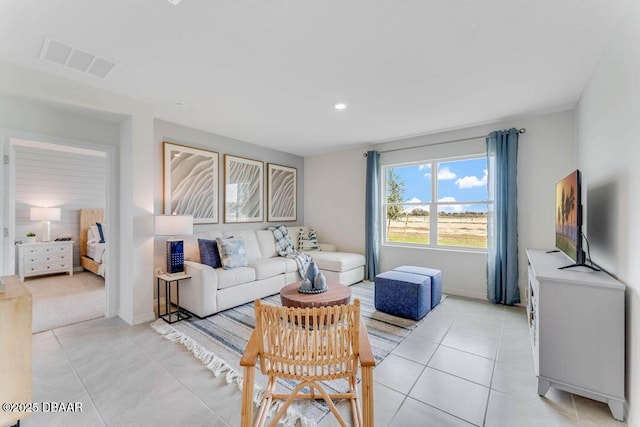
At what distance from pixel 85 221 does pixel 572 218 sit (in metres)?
7.66

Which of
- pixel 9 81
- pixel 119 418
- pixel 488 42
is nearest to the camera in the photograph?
pixel 119 418

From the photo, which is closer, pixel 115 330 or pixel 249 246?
pixel 115 330

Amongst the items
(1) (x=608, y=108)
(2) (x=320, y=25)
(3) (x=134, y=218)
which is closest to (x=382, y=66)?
(2) (x=320, y=25)

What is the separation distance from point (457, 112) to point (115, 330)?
452 centimetres

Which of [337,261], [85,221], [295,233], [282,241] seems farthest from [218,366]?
[85,221]

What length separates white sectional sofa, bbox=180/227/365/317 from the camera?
3.11 metres

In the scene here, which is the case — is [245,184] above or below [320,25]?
below

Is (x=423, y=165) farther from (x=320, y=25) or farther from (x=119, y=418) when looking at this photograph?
(x=119, y=418)

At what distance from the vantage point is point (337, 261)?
13.9 feet

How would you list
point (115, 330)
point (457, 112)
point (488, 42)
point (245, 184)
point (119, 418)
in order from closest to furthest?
point (119, 418), point (488, 42), point (115, 330), point (457, 112), point (245, 184)

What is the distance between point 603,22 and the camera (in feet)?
5.69

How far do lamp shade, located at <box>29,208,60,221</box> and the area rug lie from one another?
395cm

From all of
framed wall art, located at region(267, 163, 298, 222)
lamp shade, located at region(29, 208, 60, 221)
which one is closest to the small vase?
framed wall art, located at region(267, 163, 298, 222)

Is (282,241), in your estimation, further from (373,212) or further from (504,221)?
(504,221)
